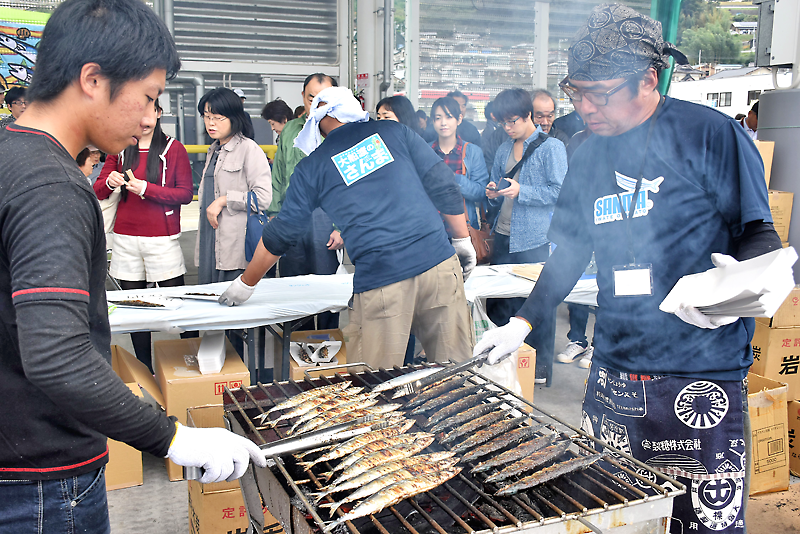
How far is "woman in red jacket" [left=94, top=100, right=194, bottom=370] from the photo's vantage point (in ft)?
14.4

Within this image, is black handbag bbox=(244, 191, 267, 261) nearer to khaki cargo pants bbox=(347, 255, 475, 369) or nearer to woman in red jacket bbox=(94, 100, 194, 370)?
woman in red jacket bbox=(94, 100, 194, 370)

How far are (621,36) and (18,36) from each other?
9843 millimetres

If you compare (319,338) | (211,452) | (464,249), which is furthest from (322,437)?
(319,338)

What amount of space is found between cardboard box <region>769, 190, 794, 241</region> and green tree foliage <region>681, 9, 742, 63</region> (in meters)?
2.05

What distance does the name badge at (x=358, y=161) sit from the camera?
3.15 metres

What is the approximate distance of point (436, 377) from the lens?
2.25 m

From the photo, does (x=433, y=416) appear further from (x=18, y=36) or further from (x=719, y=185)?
(x=18, y=36)

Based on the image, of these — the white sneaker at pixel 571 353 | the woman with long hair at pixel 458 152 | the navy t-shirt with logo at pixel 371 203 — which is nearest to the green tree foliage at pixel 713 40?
the navy t-shirt with logo at pixel 371 203

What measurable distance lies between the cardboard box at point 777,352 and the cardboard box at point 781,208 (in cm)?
85

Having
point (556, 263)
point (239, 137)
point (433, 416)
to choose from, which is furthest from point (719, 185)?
point (239, 137)

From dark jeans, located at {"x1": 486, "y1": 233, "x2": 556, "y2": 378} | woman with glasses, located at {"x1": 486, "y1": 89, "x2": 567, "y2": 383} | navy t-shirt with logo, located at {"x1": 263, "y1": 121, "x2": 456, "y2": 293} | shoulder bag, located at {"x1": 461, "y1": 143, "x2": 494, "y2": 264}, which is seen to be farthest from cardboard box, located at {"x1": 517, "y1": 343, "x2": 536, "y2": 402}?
navy t-shirt with logo, located at {"x1": 263, "y1": 121, "x2": 456, "y2": 293}

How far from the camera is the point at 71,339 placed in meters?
1.17

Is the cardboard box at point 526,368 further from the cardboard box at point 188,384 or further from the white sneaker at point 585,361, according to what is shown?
the cardboard box at point 188,384

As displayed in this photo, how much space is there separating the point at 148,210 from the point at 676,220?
364cm
